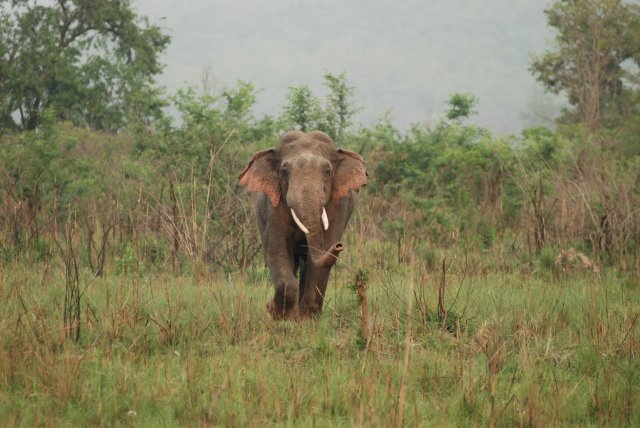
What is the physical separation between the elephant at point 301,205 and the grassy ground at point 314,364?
0.30 meters

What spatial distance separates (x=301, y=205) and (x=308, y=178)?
29 centimetres

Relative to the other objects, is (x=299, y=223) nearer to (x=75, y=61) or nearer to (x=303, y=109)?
(x=303, y=109)

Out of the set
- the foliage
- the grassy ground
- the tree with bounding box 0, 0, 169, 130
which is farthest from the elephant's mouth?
the tree with bounding box 0, 0, 169, 130

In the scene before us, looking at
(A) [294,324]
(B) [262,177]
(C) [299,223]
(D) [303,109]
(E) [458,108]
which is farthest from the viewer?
(E) [458,108]

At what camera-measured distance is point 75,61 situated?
31.8 meters

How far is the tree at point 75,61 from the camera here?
29.7 m

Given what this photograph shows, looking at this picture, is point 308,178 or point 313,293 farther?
point 313,293

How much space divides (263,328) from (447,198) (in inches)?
414

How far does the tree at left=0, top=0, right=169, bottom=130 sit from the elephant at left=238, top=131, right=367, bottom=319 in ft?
71.0

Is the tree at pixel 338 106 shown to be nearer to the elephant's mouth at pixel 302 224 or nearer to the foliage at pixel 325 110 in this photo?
the foliage at pixel 325 110

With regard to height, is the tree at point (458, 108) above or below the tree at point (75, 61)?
below

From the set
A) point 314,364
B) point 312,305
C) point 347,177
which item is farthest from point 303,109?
point 314,364

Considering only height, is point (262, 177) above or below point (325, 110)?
below

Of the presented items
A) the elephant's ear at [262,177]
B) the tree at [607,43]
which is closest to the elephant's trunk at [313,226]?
the elephant's ear at [262,177]
